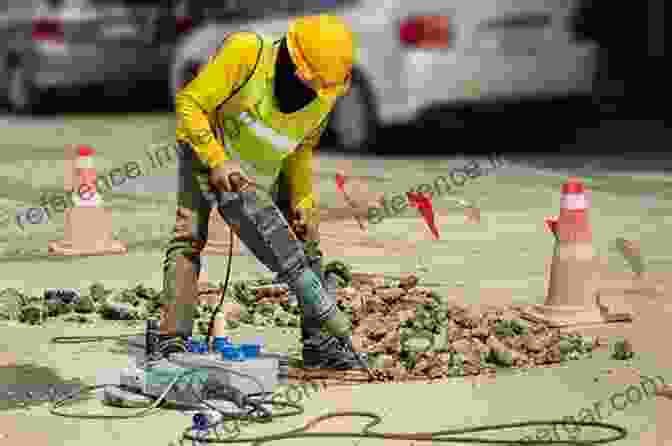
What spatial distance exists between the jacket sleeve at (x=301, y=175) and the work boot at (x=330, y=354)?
1.95 feet

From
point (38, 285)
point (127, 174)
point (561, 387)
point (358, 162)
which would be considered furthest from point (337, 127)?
point (561, 387)

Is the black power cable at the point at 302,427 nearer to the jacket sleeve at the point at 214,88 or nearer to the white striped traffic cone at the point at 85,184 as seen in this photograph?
the jacket sleeve at the point at 214,88

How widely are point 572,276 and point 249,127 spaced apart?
2429mm

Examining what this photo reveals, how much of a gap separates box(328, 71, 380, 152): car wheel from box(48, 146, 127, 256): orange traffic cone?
5.27 metres

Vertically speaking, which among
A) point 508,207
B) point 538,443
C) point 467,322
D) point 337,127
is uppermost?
point 337,127

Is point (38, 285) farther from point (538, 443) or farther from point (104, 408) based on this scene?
point (538, 443)

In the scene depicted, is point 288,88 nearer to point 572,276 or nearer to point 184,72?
point 572,276

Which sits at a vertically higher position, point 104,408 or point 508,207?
point 508,207

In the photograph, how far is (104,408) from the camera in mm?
7223

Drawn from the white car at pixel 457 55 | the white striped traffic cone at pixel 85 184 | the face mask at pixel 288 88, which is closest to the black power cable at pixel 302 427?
the face mask at pixel 288 88

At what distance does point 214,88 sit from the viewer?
7.36 meters

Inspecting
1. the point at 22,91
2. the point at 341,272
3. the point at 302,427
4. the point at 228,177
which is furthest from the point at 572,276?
the point at 22,91

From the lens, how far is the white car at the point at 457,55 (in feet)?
52.6

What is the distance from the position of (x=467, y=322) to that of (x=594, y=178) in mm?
6503
